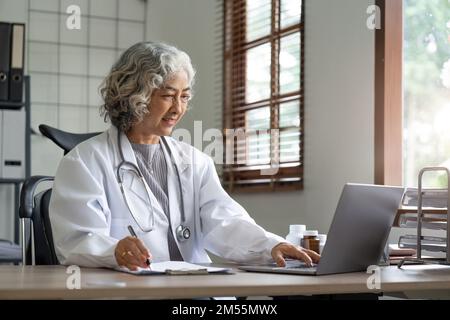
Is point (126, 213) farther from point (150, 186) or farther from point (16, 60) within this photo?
point (16, 60)

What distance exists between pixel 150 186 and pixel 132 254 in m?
0.58

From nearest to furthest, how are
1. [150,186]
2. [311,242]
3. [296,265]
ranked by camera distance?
[296,265], [311,242], [150,186]

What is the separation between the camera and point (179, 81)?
2.24m

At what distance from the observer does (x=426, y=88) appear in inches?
118

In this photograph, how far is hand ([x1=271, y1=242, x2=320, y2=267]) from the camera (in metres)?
1.78

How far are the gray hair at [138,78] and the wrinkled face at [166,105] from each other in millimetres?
19

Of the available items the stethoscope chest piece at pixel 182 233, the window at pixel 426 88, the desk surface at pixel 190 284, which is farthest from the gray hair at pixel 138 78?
the window at pixel 426 88

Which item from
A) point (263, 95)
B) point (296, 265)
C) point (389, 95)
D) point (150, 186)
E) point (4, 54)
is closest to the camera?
point (296, 265)

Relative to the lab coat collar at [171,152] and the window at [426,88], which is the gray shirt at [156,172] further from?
the window at [426,88]

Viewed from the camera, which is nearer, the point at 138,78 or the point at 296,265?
the point at 296,265

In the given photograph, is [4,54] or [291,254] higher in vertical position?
[4,54]

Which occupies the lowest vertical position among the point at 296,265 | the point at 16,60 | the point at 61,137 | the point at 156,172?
the point at 296,265

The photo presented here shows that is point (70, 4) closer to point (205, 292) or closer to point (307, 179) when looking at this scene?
point (307, 179)

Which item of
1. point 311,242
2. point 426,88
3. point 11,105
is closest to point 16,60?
point 11,105
